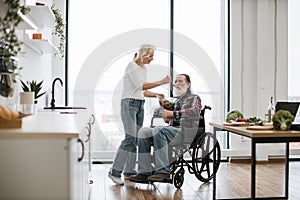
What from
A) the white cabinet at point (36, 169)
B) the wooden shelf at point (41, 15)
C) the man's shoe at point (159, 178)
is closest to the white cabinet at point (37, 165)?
the white cabinet at point (36, 169)

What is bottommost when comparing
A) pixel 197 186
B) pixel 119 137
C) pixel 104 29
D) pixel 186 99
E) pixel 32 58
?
pixel 197 186

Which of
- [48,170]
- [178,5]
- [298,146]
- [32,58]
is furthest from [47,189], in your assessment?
[298,146]

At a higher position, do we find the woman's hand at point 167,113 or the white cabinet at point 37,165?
the woman's hand at point 167,113

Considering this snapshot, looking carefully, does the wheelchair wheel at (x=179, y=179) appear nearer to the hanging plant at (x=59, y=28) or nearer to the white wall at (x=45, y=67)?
the white wall at (x=45, y=67)

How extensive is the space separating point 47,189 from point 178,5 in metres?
4.31

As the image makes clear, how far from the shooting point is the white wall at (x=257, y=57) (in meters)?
5.60

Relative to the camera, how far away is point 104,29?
5.56 metres

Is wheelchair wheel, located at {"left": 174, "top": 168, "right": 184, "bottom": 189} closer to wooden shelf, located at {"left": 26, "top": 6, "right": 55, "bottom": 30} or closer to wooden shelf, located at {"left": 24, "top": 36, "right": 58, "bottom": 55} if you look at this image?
wooden shelf, located at {"left": 24, "top": 36, "right": 58, "bottom": 55}

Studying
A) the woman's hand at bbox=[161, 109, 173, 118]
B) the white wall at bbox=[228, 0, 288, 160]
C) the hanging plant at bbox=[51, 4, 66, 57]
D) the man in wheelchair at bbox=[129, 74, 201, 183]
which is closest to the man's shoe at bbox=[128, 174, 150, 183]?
the man in wheelchair at bbox=[129, 74, 201, 183]

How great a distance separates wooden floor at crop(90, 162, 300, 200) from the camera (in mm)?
3699

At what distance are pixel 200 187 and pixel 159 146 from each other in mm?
616

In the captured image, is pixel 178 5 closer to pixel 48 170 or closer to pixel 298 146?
pixel 298 146

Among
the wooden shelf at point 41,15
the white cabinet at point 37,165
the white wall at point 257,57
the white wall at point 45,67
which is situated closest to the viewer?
the white cabinet at point 37,165

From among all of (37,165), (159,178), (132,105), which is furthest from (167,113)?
(37,165)
